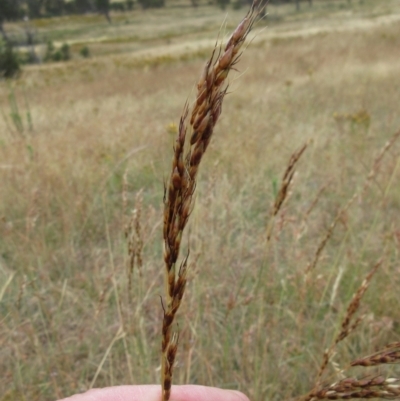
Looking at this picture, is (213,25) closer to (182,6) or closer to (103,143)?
(182,6)

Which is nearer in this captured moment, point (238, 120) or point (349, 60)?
point (238, 120)

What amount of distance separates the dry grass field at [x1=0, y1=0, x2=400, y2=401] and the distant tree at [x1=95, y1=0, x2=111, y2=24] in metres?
43.5

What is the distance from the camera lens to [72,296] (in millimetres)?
2039

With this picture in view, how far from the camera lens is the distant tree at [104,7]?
4425 cm

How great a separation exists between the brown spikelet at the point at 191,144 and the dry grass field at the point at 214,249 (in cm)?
5

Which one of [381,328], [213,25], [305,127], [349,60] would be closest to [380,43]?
[349,60]

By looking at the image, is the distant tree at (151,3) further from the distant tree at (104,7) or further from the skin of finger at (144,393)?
the skin of finger at (144,393)

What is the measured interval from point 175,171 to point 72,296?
1775mm

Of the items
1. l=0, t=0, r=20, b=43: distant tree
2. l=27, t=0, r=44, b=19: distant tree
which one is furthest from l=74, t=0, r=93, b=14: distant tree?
l=0, t=0, r=20, b=43: distant tree

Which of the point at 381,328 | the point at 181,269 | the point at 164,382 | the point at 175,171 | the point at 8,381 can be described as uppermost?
the point at 175,171

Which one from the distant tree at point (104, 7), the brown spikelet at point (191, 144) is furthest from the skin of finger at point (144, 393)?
the distant tree at point (104, 7)

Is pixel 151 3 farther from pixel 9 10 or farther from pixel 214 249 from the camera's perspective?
pixel 214 249

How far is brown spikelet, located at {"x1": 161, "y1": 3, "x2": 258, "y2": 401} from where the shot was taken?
0.43 metres

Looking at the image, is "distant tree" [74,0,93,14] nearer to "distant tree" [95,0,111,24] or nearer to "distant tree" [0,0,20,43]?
"distant tree" [95,0,111,24]
